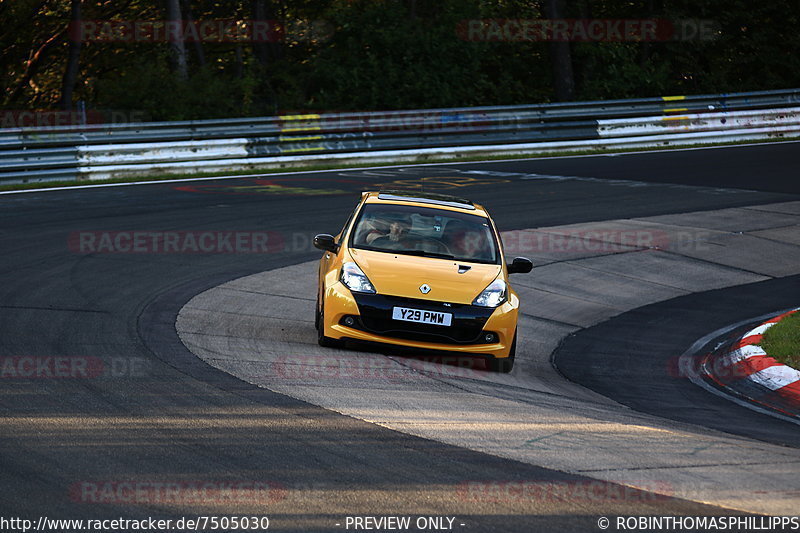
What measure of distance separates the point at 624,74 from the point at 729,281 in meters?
21.5

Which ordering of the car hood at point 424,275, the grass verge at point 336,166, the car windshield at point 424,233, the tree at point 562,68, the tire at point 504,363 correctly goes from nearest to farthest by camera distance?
1. the car hood at point 424,275
2. the tire at point 504,363
3. the car windshield at point 424,233
4. the grass verge at point 336,166
5. the tree at point 562,68

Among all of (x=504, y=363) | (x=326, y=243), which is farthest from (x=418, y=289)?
(x=326, y=243)

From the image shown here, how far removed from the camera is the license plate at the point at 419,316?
9.42 meters

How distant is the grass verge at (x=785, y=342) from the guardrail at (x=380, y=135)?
48.4 ft

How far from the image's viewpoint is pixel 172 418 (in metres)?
6.87

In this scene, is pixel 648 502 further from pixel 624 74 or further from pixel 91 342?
pixel 624 74

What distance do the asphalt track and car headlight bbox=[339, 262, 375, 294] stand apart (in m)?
1.69

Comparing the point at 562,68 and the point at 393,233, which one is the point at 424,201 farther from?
the point at 562,68

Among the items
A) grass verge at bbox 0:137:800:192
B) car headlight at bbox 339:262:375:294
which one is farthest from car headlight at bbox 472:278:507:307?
grass verge at bbox 0:137:800:192

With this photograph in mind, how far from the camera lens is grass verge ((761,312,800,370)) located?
9.99 m

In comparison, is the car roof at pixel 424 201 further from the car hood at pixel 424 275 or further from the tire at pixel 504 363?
the tire at pixel 504 363

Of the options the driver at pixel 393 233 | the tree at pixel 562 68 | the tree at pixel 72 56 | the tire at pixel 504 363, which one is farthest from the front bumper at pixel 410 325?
the tree at pixel 72 56

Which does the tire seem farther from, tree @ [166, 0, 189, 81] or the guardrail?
tree @ [166, 0, 189, 81]

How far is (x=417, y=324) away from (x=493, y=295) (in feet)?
2.76
